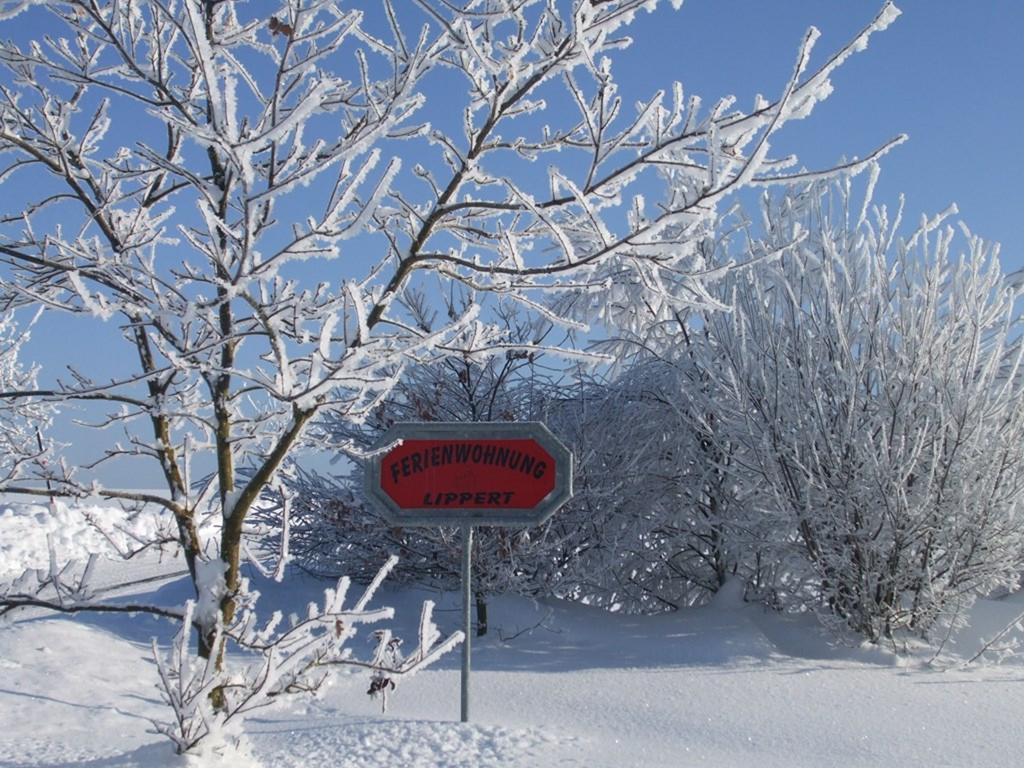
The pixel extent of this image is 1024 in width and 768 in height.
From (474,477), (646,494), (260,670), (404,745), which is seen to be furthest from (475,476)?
(646,494)

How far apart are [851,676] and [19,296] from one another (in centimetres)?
550

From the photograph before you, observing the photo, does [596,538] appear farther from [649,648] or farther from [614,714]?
[614,714]

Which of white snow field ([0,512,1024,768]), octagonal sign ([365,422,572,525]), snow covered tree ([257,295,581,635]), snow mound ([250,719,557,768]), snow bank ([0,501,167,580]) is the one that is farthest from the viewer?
snow bank ([0,501,167,580])

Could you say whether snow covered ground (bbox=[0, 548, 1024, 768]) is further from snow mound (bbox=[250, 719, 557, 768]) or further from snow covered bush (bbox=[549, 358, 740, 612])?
snow covered bush (bbox=[549, 358, 740, 612])

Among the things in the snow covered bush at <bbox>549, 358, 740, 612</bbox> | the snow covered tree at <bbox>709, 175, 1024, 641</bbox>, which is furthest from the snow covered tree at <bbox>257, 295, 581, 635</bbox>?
the snow covered tree at <bbox>709, 175, 1024, 641</bbox>

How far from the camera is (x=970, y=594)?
23.2 feet

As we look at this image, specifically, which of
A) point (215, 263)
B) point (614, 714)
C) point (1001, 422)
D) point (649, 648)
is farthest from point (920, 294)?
point (215, 263)

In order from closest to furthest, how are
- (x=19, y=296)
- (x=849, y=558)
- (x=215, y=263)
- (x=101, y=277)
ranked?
1. (x=215, y=263)
2. (x=101, y=277)
3. (x=19, y=296)
4. (x=849, y=558)

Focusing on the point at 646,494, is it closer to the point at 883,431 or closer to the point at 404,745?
the point at 883,431

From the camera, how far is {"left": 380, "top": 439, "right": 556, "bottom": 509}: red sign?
508 centimetres

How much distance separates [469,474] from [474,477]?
3cm

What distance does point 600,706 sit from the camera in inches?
206

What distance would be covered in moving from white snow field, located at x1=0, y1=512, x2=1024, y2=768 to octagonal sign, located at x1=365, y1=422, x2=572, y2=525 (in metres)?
1.13

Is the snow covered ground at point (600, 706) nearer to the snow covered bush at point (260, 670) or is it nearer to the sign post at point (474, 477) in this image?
the snow covered bush at point (260, 670)
